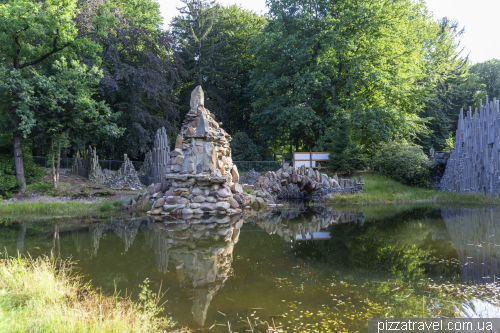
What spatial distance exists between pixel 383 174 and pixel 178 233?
565 inches

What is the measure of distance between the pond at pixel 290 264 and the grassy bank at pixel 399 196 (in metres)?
4.04

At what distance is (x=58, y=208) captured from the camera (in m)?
14.1

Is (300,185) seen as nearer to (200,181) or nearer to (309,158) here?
(200,181)

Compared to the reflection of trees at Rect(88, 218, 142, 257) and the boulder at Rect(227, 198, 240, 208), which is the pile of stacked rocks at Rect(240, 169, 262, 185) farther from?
the reflection of trees at Rect(88, 218, 142, 257)

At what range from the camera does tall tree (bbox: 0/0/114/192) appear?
15352mm

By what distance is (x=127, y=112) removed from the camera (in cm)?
2491

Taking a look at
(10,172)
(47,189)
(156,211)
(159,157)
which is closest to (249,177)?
(159,157)

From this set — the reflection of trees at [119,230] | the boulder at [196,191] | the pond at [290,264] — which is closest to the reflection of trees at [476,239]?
the pond at [290,264]

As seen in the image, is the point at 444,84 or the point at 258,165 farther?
the point at 444,84

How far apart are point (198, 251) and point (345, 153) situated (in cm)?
1501

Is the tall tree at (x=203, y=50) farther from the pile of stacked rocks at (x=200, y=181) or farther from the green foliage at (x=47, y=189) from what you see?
the pile of stacked rocks at (x=200, y=181)

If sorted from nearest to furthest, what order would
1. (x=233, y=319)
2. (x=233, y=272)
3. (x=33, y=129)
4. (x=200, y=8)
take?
(x=233, y=319)
(x=233, y=272)
(x=33, y=129)
(x=200, y=8)

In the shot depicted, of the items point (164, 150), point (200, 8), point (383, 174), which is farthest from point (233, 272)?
point (200, 8)

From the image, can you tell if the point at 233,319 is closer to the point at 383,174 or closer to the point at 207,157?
the point at 207,157
